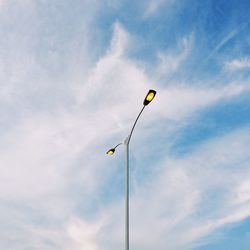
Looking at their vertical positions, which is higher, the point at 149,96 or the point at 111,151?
the point at 111,151

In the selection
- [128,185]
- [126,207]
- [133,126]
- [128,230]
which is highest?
[133,126]

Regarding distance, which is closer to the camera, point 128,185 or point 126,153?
point 128,185

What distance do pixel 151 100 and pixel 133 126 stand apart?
222cm

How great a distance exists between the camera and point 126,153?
15898 millimetres

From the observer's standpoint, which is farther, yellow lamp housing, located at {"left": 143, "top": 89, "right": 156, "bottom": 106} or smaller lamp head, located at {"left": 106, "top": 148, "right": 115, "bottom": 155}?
smaller lamp head, located at {"left": 106, "top": 148, "right": 115, "bottom": 155}

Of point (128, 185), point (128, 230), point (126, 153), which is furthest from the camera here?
point (126, 153)

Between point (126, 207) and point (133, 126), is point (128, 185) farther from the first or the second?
point (133, 126)

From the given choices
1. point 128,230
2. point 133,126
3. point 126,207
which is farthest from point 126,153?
point 128,230

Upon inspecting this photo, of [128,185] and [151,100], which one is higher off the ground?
[151,100]

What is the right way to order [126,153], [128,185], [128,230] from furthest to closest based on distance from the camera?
[126,153] < [128,185] < [128,230]

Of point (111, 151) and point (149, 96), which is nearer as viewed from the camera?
point (149, 96)

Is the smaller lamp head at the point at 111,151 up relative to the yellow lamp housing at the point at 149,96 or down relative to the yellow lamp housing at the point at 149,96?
up

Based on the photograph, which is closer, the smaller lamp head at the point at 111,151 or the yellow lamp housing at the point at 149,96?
the yellow lamp housing at the point at 149,96

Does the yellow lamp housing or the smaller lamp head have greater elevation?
the smaller lamp head
